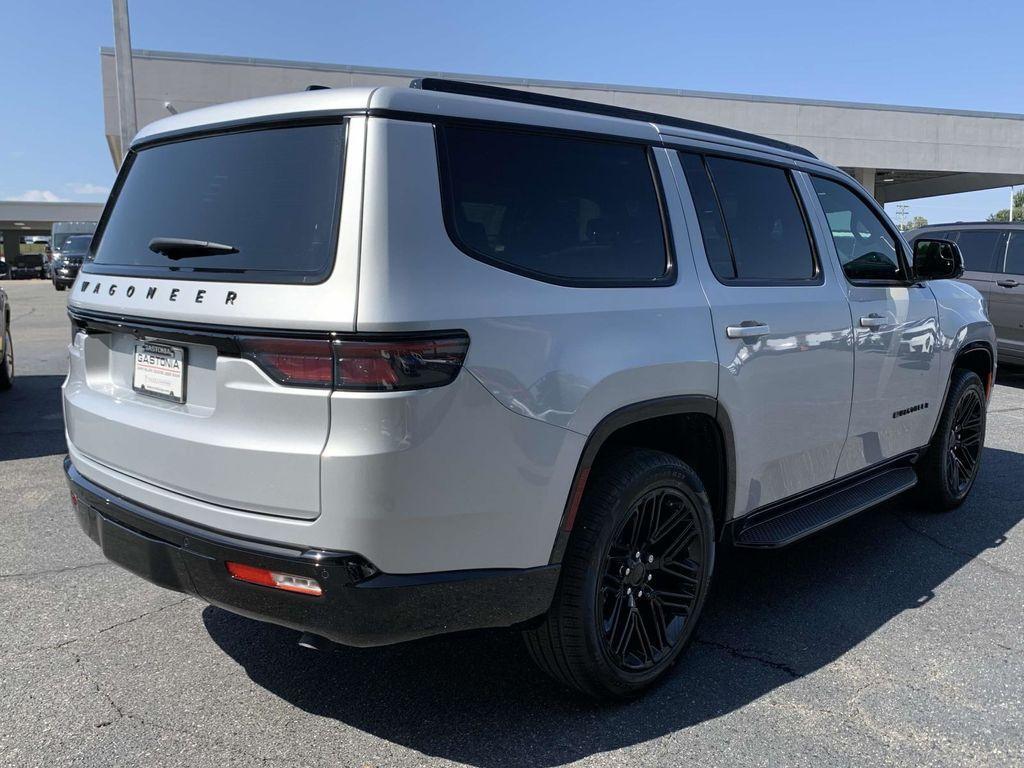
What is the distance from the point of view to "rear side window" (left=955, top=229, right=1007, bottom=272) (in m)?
10.2

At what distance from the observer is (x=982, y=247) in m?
10.4

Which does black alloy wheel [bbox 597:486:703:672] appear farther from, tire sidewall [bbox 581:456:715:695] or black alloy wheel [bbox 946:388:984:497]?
black alloy wheel [bbox 946:388:984:497]

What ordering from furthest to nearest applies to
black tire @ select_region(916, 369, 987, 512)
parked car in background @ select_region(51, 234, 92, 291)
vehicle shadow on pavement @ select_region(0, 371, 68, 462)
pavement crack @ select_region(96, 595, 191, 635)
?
parked car in background @ select_region(51, 234, 92, 291) < vehicle shadow on pavement @ select_region(0, 371, 68, 462) < black tire @ select_region(916, 369, 987, 512) < pavement crack @ select_region(96, 595, 191, 635)

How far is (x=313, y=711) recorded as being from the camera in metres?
2.91

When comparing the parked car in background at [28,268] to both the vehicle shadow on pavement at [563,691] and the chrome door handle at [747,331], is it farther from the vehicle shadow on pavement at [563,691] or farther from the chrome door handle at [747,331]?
the chrome door handle at [747,331]

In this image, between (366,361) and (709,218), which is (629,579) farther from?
(709,218)

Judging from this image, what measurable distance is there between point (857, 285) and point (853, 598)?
1.47 meters

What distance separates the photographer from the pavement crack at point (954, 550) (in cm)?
432

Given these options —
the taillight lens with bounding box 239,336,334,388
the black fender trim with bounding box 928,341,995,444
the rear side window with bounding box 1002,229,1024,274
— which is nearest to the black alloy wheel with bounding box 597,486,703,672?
the taillight lens with bounding box 239,336,334,388

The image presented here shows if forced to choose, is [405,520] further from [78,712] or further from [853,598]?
[853,598]

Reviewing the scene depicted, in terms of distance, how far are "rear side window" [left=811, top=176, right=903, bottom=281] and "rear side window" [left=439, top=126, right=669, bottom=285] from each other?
1.42 m

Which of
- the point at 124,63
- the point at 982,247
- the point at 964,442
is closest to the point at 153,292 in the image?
the point at 964,442

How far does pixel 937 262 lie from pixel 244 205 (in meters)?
3.65

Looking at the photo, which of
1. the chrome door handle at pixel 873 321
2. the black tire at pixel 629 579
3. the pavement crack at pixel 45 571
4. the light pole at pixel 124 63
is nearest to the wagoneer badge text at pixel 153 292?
the black tire at pixel 629 579
